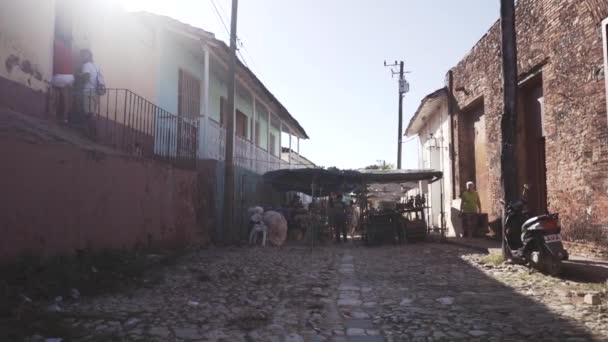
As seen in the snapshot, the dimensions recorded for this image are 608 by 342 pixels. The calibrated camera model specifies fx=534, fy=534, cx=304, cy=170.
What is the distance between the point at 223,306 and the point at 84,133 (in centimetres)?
453

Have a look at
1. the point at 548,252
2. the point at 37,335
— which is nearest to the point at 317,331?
the point at 37,335

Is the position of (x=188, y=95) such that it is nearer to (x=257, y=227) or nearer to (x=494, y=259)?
(x=257, y=227)

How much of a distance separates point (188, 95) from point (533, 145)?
8352mm

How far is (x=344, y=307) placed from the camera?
17.6ft

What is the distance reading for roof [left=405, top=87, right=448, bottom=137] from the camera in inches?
672

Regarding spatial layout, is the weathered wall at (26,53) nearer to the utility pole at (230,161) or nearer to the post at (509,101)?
the utility pole at (230,161)

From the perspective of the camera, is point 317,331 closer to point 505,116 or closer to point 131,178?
point 131,178

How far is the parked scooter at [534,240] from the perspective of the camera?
6918 mm

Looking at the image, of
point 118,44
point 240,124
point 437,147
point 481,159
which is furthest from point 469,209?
point 118,44

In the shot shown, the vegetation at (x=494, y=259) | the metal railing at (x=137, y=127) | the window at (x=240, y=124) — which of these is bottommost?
the vegetation at (x=494, y=259)

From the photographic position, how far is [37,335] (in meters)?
3.81

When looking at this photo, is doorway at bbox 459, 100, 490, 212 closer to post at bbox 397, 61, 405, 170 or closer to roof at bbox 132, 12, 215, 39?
roof at bbox 132, 12, 215, 39

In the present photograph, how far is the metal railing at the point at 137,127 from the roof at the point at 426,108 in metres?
8.68

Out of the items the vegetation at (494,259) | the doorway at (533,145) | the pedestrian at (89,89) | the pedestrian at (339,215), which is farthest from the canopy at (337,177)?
the pedestrian at (89,89)
